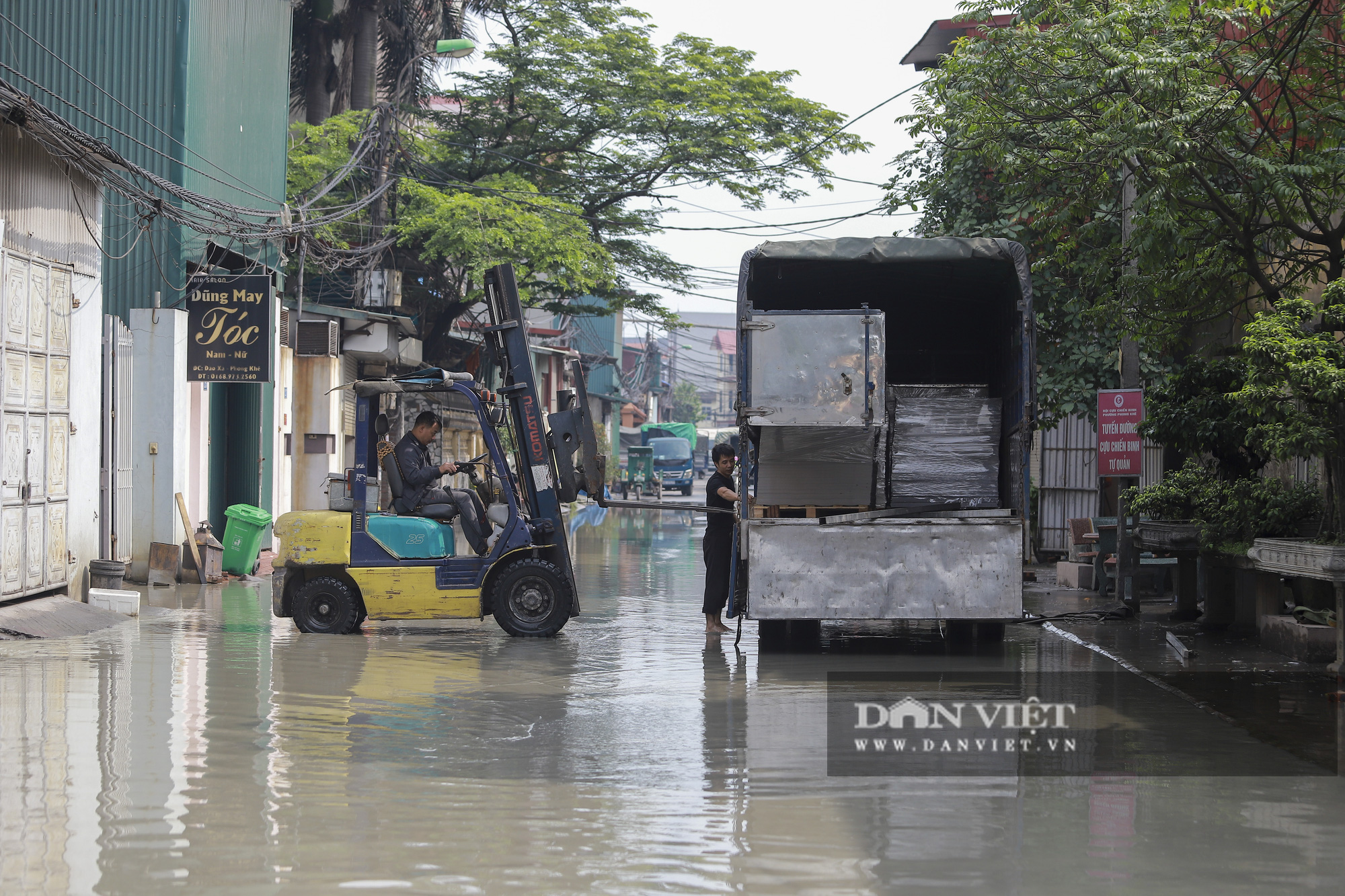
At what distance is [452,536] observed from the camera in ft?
38.7

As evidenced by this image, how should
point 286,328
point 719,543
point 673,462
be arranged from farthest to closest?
point 673,462
point 286,328
point 719,543

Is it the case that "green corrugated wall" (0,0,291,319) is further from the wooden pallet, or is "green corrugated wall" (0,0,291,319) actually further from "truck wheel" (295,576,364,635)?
the wooden pallet

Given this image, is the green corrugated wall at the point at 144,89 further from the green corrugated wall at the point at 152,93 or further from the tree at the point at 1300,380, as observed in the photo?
the tree at the point at 1300,380

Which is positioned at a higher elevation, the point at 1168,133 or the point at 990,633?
the point at 1168,133

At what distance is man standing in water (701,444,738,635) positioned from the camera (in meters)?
12.0

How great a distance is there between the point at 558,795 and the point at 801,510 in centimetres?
597

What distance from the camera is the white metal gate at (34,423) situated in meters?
11.3

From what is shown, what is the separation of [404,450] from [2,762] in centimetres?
542

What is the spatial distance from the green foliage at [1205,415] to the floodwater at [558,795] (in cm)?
306

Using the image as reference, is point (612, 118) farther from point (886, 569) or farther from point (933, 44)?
point (886, 569)

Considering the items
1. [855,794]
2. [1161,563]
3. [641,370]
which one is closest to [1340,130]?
[1161,563]

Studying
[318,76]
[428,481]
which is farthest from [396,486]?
[318,76]

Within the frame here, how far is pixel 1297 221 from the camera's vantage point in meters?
11.1

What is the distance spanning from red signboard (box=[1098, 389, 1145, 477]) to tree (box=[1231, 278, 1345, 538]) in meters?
4.01
